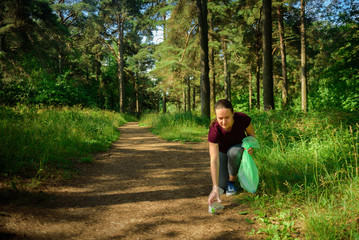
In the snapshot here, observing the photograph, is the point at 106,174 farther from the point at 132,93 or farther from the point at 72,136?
the point at 132,93

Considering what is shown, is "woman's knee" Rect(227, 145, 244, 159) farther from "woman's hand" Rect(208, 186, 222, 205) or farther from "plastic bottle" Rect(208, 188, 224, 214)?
"plastic bottle" Rect(208, 188, 224, 214)

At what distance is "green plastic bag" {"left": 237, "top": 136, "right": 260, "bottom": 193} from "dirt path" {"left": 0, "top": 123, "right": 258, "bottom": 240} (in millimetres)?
307

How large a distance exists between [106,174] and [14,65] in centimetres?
1038

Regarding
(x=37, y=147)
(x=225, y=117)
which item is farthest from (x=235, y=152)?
(x=37, y=147)

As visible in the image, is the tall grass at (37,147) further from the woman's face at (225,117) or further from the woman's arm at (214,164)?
the woman's face at (225,117)

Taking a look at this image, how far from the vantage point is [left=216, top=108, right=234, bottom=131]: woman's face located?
9.21 ft

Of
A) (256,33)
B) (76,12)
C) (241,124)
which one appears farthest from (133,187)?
(76,12)

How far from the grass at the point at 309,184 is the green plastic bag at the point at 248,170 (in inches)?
7.5

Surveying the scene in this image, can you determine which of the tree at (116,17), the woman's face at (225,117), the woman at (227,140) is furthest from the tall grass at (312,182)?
the tree at (116,17)

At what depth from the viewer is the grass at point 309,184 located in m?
2.04

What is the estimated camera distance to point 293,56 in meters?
19.7

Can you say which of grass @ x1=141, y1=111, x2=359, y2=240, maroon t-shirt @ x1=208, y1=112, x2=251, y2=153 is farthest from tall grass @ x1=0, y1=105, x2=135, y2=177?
grass @ x1=141, y1=111, x2=359, y2=240

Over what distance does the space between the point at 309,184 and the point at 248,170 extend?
3.13 feet

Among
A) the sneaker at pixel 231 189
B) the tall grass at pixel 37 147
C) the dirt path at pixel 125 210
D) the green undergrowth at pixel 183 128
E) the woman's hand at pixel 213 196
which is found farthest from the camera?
the green undergrowth at pixel 183 128
